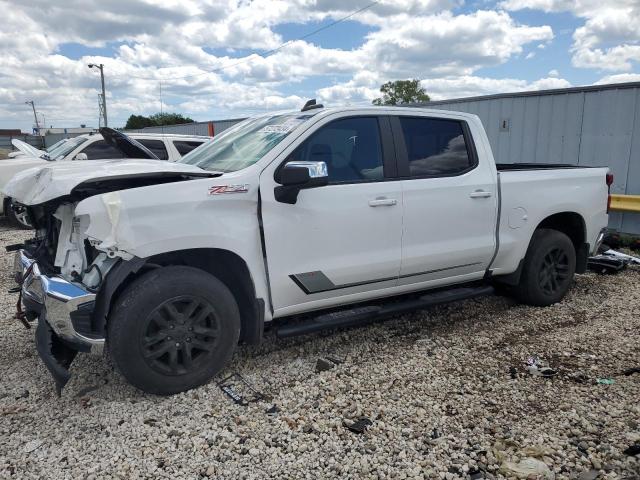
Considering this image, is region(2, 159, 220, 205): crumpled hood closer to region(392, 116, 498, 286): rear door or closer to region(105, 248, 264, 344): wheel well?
region(105, 248, 264, 344): wheel well

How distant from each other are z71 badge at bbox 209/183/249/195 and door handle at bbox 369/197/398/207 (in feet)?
3.21

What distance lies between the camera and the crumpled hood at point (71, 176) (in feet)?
10.4

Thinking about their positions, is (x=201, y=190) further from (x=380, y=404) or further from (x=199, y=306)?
(x=380, y=404)

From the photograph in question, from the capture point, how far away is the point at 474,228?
4457 mm

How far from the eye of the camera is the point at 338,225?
147 inches

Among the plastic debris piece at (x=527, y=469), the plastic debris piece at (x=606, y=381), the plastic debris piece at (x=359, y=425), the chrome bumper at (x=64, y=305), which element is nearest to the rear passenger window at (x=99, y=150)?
the chrome bumper at (x=64, y=305)

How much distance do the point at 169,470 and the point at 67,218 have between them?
6.01 feet

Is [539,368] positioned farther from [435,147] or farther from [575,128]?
[575,128]

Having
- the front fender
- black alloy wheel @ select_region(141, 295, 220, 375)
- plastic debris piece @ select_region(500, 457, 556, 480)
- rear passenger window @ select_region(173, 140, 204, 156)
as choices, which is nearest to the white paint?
the front fender

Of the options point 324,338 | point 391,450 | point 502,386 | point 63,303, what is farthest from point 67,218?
point 502,386

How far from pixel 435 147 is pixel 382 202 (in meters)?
0.87

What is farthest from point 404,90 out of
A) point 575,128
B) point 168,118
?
point 575,128

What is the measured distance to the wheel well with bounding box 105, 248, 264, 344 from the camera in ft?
11.1

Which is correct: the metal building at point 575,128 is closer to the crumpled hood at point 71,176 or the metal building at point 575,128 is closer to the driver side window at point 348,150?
the driver side window at point 348,150
